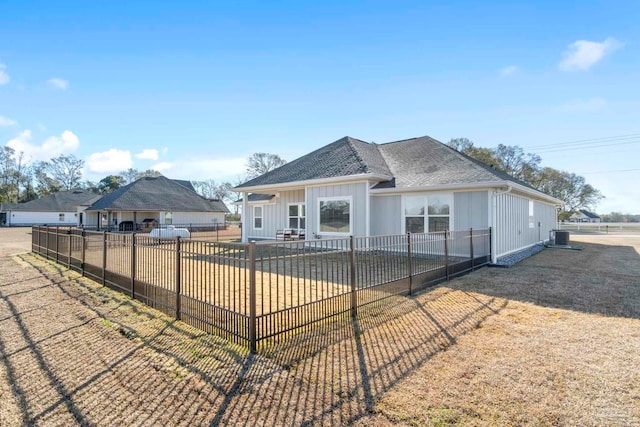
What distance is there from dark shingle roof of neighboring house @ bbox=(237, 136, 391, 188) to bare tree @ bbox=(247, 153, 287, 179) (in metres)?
33.6

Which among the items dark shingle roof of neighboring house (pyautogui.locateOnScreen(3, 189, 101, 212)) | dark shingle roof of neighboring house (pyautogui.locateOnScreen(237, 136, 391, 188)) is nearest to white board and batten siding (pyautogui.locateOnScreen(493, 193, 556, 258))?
dark shingle roof of neighboring house (pyautogui.locateOnScreen(237, 136, 391, 188))

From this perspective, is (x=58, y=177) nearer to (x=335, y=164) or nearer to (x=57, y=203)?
(x=57, y=203)

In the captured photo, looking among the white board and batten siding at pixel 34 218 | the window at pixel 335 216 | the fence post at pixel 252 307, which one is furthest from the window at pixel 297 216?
the white board and batten siding at pixel 34 218

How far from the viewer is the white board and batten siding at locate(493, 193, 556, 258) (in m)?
10.4

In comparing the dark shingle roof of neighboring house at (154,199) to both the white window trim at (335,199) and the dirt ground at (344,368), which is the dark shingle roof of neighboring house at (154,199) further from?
the dirt ground at (344,368)

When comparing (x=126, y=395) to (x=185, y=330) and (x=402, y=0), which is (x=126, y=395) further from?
(x=402, y=0)

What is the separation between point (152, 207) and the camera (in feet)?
104

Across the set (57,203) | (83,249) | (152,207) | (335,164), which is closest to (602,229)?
(335,164)

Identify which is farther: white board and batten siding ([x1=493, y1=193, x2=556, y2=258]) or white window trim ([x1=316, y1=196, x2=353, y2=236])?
white window trim ([x1=316, y1=196, x2=353, y2=236])

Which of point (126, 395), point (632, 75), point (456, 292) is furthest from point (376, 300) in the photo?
point (632, 75)

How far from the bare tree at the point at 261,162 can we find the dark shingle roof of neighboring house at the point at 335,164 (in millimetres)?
33649

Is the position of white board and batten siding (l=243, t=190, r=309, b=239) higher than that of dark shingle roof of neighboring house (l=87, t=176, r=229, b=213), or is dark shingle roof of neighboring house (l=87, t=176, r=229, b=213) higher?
dark shingle roof of neighboring house (l=87, t=176, r=229, b=213)

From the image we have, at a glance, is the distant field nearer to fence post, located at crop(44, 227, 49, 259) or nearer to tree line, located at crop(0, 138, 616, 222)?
tree line, located at crop(0, 138, 616, 222)

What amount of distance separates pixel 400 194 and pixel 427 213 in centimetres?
118
